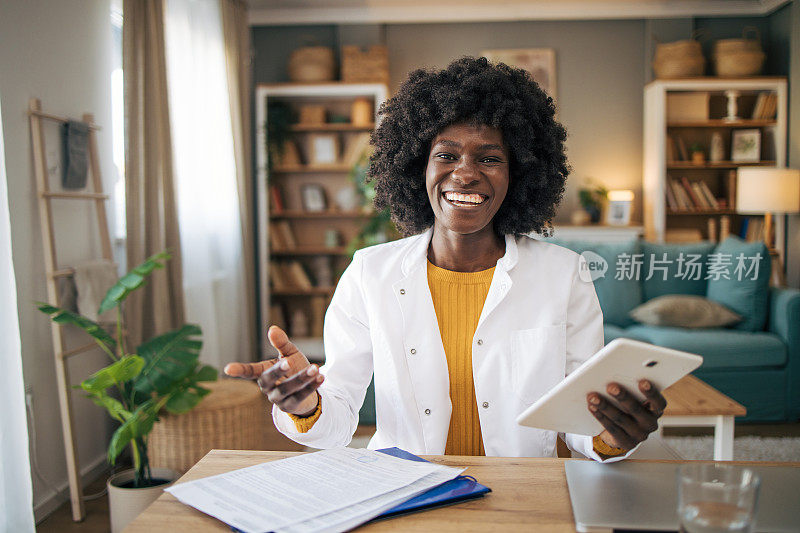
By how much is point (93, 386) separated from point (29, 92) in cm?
113

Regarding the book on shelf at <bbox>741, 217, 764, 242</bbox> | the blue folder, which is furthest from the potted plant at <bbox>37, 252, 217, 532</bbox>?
the book on shelf at <bbox>741, 217, 764, 242</bbox>

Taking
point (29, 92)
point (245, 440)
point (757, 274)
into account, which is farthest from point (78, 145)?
point (757, 274)

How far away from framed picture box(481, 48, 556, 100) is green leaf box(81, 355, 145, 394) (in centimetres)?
413

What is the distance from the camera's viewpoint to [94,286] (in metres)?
2.71

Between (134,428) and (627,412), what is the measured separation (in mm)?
1817

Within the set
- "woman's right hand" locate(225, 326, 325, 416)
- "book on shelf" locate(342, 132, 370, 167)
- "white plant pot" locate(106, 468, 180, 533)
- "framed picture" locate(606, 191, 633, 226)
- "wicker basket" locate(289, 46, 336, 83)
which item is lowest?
"white plant pot" locate(106, 468, 180, 533)

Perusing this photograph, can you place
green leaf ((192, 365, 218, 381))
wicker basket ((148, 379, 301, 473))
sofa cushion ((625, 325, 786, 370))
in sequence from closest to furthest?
green leaf ((192, 365, 218, 381)) < wicker basket ((148, 379, 301, 473)) < sofa cushion ((625, 325, 786, 370))

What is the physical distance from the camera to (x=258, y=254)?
5.51m

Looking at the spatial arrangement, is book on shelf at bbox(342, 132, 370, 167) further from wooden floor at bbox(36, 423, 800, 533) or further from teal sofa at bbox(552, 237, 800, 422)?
wooden floor at bbox(36, 423, 800, 533)

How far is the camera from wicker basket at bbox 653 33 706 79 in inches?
200

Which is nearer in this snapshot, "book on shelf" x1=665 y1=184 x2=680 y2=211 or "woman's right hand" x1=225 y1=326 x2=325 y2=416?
"woman's right hand" x1=225 y1=326 x2=325 y2=416

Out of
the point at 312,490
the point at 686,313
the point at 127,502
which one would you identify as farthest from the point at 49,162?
the point at 686,313

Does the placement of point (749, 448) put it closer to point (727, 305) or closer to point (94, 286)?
point (727, 305)

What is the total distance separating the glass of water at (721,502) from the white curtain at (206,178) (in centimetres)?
310
